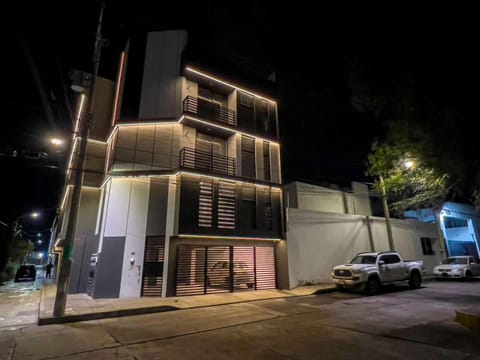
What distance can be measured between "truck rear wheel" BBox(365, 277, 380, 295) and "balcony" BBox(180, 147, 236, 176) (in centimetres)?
910

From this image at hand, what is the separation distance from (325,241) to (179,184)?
10400mm

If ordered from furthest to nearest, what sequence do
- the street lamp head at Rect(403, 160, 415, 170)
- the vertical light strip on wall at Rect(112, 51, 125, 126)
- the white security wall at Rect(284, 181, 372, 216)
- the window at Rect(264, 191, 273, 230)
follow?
the white security wall at Rect(284, 181, 372, 216) → the window at Rect(264, 191, 273, 230) → the vertical light strip on wall at Rect(112, 51, 125, 126) → the street lamp head at Rect(403, 160, 415, 170)

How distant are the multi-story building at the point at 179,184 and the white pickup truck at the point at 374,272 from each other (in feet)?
11.6

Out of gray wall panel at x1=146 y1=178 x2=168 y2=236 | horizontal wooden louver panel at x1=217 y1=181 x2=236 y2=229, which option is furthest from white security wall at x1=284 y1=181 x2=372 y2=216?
gray wall panel at x1=146 y1=178 x2=168 y2=236

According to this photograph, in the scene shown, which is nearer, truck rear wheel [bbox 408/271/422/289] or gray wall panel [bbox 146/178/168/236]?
gray wall panel [bbox 146/178/168/236]

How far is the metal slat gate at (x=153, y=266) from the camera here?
1245cm

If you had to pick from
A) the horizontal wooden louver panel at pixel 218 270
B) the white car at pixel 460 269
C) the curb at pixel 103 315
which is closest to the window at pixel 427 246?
the white car at pixel 460 269

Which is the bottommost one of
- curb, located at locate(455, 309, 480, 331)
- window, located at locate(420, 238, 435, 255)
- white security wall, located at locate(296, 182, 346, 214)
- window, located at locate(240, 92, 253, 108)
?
curb, located at locate(455, 309, 480, 331)

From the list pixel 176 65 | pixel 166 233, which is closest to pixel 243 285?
pixel 166 233

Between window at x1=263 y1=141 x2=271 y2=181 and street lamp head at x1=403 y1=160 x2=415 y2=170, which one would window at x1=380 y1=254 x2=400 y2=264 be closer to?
street lamp head at x1=403 y1=160 x2=415 y2=170

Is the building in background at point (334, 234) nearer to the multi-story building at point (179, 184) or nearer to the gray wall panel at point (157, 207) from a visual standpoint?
the multi-story building at point (179, 184)

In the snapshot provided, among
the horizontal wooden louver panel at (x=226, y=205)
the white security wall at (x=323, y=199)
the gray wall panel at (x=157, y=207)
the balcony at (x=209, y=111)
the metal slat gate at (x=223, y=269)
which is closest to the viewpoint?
the metal slat gate at (x=223, y=269)

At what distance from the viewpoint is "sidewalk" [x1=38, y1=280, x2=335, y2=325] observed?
857 centimetres

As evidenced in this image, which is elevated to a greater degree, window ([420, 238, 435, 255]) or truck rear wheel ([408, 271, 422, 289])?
window ([420, 238, 435, 255])
